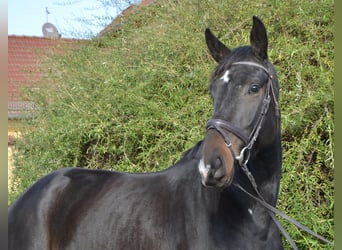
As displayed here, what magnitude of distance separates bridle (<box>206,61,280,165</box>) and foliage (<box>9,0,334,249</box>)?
1538 mm

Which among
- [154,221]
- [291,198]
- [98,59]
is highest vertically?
[98,59]

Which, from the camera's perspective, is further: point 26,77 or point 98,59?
point 26,77

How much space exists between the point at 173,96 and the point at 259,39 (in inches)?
102

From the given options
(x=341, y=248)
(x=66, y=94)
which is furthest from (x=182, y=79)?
(x=341, y=248)

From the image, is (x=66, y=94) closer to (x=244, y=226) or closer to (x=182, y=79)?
(x=182, y=79)

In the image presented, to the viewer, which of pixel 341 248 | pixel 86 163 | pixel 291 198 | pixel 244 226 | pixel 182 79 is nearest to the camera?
pixel 341 248

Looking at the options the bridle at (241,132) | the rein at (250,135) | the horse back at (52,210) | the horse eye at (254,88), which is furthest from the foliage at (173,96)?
the horse eye at (254,88)

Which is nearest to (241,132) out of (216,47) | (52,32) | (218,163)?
(218,163)

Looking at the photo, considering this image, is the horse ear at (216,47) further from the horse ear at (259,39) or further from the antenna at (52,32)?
the antenna at (52,32)

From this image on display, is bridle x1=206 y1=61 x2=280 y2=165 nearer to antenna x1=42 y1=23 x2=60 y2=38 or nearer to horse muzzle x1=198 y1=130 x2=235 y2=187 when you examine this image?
horse muzzle x1=198 y1=130 x2=235 y2=187

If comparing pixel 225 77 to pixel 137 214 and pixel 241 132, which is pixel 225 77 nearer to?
pixel 241 132

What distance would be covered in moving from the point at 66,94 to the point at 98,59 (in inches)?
23.7

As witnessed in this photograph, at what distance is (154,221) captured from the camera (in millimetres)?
3314

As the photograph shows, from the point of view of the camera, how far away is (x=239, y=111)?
9.30ft
